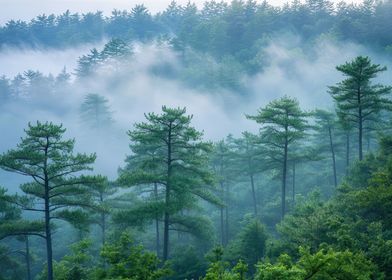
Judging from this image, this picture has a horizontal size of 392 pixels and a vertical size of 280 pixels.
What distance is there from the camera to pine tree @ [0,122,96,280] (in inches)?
736

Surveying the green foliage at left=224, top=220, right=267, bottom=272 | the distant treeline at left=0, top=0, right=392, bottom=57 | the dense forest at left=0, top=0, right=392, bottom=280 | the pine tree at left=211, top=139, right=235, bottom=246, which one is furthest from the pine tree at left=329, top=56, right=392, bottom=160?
the distant treeline at left=0, top=0, right=392, bottom=57

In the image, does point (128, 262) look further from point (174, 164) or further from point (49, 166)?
point (174, 164)

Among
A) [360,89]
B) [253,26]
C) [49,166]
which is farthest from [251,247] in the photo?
[253,26]

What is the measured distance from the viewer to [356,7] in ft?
316

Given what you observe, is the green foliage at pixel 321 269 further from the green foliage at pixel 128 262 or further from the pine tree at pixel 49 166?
the pine tree at pixel 49 166

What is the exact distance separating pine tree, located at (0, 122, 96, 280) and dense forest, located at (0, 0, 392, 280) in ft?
0.33

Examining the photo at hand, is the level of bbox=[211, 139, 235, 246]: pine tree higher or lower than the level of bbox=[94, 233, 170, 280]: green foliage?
higher

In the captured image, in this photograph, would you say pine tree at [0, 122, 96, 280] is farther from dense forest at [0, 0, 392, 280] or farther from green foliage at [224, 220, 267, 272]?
green foliage at [224, 220, 267, 272]

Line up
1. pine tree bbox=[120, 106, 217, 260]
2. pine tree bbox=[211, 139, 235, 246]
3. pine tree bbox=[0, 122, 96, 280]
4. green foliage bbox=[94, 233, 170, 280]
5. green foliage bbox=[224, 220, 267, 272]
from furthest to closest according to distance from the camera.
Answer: pine tree bbox=[211, 139, 235, 246], green foliage bbox=[224, 220, 267, 272], pine tree bbox=[120, 106, 217, 260], pine tree bbox=[0, 122, 96, 280], green foliage bbox=[94, 233, 170, 280]

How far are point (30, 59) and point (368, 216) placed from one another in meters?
139

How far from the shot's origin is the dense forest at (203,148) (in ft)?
59.1

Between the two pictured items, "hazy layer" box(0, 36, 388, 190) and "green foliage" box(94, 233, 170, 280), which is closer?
"green foliage" box(94, 233, 170, 280)

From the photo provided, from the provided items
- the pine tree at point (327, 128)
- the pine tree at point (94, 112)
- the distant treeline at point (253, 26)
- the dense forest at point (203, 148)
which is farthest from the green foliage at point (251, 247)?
the distant treeline at point (253, 26)

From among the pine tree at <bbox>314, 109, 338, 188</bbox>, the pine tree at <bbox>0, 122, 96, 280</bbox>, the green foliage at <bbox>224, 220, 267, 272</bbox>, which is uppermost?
the pine tree at <bbox>314, 109, 338, 188</bbox>
